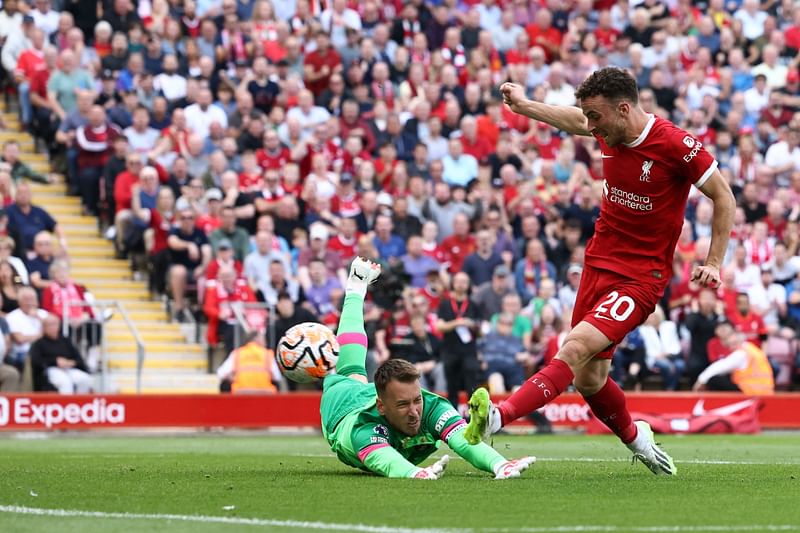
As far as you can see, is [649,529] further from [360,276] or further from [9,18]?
[9,18]

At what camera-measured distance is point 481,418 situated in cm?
864

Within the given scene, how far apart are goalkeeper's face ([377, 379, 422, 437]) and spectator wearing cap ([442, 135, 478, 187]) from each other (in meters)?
15.6

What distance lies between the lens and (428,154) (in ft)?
83.2

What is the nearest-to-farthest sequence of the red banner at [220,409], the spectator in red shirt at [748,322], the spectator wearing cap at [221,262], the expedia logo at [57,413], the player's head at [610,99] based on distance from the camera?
the player's head at [610,99] < the expedia logo at [57,413] < the red banner at [220,409] < the spectator wearing cap at [221,262] < the spectator in red shirt at [748,322]

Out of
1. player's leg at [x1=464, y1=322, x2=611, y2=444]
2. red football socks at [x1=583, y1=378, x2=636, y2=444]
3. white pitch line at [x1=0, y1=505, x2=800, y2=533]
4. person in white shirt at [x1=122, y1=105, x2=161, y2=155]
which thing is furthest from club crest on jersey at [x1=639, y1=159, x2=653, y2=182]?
person in white shirt at [x1=122, y1=105, x2=161, y2=155]

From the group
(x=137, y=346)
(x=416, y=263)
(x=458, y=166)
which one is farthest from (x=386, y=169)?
(x=137, y=346)

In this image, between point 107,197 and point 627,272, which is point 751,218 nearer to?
point 107,197

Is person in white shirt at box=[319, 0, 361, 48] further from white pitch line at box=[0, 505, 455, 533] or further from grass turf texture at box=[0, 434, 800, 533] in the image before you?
white pitch line at box=[0, 505, 455, 533]

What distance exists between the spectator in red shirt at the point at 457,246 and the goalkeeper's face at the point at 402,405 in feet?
45.6

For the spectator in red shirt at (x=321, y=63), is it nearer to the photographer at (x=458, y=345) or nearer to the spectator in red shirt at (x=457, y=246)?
the spectator in red shirt at (x=457, y=246)

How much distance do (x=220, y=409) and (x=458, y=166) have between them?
6.85 metres

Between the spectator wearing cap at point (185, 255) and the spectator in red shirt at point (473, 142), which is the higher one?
the spectator in red shirt at point (473, 142)

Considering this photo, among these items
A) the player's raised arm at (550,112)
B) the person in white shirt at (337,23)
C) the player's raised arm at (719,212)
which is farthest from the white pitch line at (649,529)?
the person in white shirt at (337,23)

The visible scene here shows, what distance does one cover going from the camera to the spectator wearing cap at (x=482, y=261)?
22.9 m
